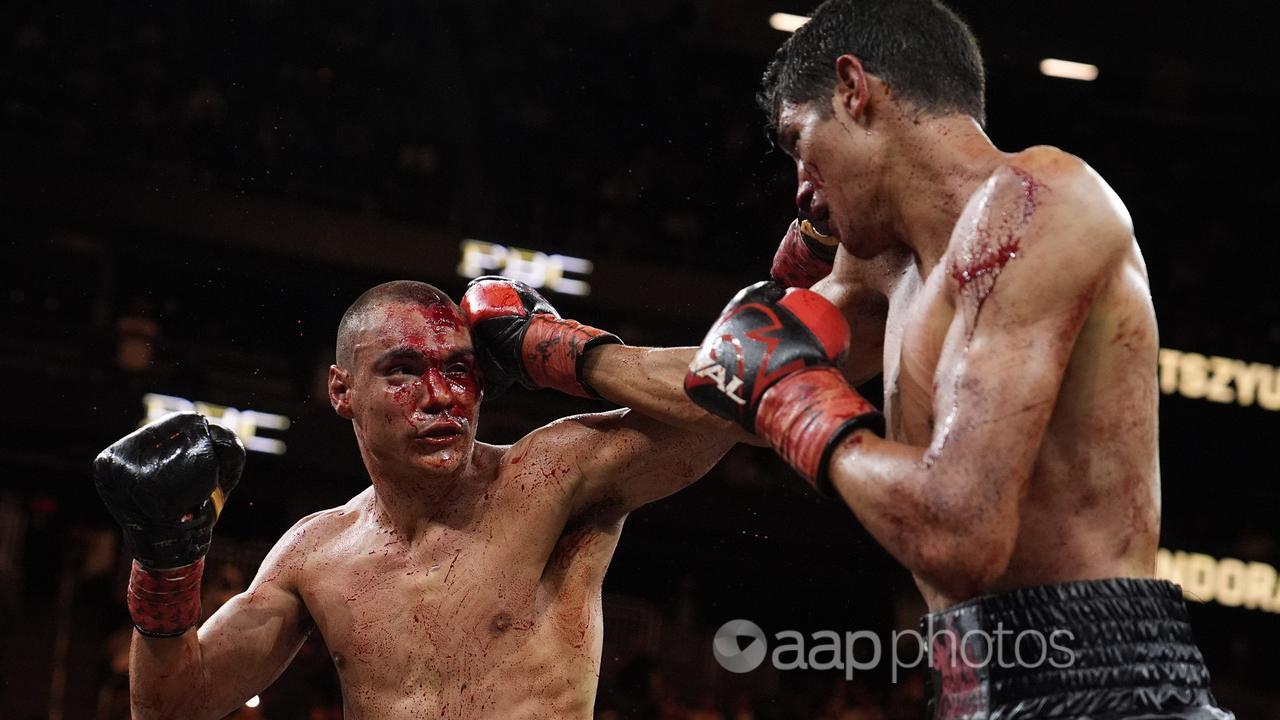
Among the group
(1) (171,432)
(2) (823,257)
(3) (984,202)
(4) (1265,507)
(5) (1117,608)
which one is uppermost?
(3) (984,202)

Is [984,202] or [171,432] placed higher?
[984,202]

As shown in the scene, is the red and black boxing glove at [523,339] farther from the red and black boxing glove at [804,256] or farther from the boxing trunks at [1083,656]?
the boxing trunks at [1083,656]

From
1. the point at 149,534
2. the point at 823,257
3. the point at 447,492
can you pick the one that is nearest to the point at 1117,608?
the point at 823,257

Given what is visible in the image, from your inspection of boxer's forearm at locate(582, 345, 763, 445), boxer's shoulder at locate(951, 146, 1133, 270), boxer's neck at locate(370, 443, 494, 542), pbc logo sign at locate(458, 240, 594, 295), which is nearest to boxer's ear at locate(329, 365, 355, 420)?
boxer's neck at locate(370, 443, 494, 542)

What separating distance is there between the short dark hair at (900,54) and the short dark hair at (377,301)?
38.5 inches

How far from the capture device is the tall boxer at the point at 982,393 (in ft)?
5.57

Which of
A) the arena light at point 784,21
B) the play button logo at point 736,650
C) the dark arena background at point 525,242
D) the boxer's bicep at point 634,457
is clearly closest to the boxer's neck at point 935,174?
the boxer's bicep at point 634,457

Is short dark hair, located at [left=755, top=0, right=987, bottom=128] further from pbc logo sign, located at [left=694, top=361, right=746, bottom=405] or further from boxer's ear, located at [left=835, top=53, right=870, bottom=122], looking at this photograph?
pbc logo sign, located at [left=694, top=361, right=746, bottom=405]

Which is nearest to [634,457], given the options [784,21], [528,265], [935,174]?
[935,174]

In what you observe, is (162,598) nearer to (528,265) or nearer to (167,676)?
(167,676)

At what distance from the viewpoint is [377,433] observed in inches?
107

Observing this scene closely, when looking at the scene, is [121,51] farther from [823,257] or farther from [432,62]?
[823,257]

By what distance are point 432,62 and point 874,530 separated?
9.88 metres

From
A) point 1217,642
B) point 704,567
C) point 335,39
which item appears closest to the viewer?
point 1217,642
